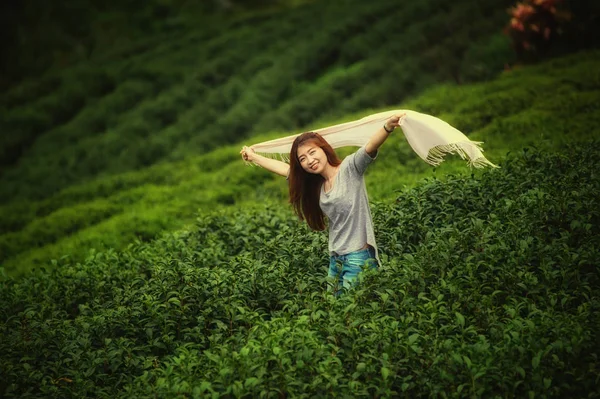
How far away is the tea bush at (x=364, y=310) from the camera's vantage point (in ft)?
16.2

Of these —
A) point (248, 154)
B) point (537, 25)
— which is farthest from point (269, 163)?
point (537, 25)

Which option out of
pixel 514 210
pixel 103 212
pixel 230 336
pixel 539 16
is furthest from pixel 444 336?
pixel 539 16

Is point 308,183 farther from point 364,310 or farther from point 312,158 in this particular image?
point 364,310

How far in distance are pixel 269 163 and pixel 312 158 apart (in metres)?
0.74

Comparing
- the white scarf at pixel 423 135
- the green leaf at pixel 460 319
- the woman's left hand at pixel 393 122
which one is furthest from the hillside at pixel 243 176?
the green leaf at pixel 460 319

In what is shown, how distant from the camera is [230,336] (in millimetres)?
5949

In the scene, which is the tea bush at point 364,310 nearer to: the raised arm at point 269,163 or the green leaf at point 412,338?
the green leaf at point 412,338

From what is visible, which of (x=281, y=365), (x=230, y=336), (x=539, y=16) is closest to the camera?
(x=281, y=365)

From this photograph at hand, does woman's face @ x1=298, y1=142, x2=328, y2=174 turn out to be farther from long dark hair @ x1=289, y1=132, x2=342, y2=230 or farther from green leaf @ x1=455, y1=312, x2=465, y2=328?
green leaf @ x1=455, y1=312, x2=465, y2=328

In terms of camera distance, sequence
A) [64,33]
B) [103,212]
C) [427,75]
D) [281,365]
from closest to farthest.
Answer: [281,365]
[103,212]
[427,75]
[64,33]

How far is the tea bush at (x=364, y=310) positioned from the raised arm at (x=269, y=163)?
83cm

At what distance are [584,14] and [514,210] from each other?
8.89 m

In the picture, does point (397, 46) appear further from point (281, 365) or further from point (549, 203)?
point (281, 365)

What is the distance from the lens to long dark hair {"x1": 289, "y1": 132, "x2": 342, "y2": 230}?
654 centimetres
